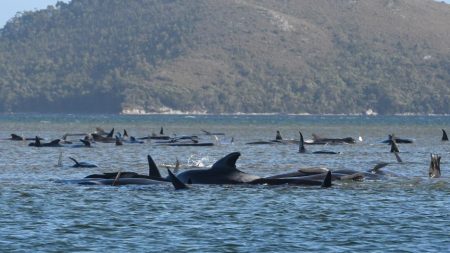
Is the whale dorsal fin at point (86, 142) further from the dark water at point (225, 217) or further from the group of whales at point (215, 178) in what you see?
the group of whales at point (215, 178)

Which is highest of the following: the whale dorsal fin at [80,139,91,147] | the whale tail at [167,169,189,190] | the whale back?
the whale back

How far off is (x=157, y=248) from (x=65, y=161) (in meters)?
30.5

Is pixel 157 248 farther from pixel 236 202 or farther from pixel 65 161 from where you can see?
pixel 65 161

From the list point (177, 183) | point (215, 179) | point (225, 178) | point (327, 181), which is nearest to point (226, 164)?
point (225, 178)

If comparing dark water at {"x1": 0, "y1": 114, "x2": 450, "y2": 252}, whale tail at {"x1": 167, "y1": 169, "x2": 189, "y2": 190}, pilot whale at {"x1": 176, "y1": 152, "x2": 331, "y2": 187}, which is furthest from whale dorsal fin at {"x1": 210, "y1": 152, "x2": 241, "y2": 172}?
whale tail at {"x1": 167, "y1": 169, "x2": 189, "y2": 190}

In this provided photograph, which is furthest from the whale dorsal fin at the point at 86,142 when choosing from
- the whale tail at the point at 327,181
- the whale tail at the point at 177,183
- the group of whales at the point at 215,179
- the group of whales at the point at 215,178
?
the whale tail at the point at 177,183

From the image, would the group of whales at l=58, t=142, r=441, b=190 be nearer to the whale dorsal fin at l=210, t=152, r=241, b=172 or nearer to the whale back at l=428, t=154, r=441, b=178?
the whale dorsal fin at l=210, t=152, r=241, b=172

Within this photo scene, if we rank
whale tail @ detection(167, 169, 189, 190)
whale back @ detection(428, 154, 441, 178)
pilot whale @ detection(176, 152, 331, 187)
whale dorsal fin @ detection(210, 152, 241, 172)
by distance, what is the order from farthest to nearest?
whale back @ detection(428, 154, 441, 178)
pilot whale @ detection(176, 152, 331, 187)
whale dorsal fin @ detection(210, 152, 241, 172)
whale tail @ detection(167, 169, 189, 190)

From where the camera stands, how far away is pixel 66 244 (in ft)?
81.7

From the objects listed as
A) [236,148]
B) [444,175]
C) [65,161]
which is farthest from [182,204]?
[236,148]

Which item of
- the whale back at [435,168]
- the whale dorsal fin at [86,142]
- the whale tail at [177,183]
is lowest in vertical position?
the whale dorsal fin at [86,142]

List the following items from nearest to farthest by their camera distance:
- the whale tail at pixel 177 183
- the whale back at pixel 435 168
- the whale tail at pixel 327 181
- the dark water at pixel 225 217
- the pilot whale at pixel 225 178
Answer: the dark water at pixel 225 217 < the whale tail at pixel 177 183 < the whale tail at pixel 327 181 < the pilot whale at pixel 225 178 < the whale back at pixel 435 168

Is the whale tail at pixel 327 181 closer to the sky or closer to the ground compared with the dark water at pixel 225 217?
closer to the sky

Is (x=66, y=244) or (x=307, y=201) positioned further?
(x=307, y=201)
